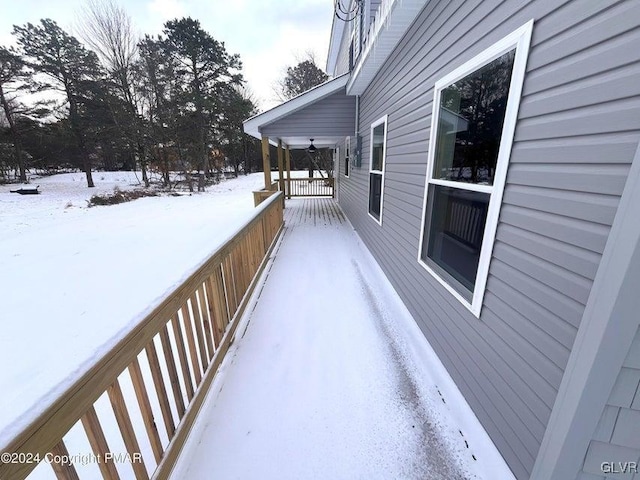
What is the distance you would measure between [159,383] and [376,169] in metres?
3.81

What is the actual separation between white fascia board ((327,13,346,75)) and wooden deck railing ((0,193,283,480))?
676 centimetres

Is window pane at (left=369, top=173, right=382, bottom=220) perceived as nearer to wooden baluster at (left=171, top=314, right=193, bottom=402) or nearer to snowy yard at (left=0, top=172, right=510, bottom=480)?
snowy yard at (left=0, top=172, right=510, bottom=480)

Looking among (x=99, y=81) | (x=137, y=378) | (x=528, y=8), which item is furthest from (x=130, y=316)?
(x=99, y=81)

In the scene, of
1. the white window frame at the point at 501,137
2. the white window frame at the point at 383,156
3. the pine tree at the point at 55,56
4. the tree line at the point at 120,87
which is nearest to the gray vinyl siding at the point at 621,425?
the white window frame at the point at 501,137

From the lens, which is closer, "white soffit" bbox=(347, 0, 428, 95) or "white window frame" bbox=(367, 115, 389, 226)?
"white soffit" bbox=(347, 0, 428, 95)

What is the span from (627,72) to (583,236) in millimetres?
536

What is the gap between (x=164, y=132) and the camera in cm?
1516

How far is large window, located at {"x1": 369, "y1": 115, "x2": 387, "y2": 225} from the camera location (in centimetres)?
388

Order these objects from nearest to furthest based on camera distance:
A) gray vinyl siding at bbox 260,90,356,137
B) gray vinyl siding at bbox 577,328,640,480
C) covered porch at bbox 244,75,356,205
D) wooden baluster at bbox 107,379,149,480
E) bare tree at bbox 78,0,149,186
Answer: gray vinyl siding at bbox 577,328,640,480 < wooden baluster at bbox 107,379,149,480 < covered porch at bbox 244,75,356,205 < gray vinyl siding at bbox 260,90,356,137 < bare tree at bbox 78,0,149,186

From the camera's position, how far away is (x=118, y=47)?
1350 centimetres

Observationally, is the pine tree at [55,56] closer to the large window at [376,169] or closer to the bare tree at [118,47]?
the bare tree at [118,47]

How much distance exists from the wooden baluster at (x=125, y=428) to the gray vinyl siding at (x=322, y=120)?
18.8ft

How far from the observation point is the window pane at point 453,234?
6.53ft

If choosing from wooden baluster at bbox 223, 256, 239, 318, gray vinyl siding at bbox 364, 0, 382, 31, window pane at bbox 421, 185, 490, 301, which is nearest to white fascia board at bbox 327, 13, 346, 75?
gray vinyl siding at bbox 364, 0, 382, 31
